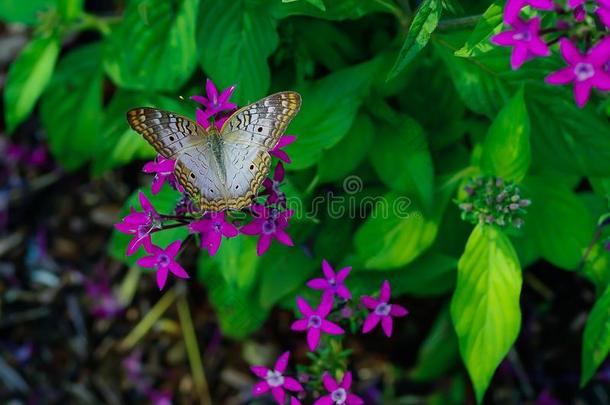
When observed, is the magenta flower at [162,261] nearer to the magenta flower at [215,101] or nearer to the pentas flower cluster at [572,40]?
the magenta flower at [215,101]

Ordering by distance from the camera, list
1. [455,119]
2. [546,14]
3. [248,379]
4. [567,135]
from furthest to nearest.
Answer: [248,379], [455,119], [567,135], [546,14]

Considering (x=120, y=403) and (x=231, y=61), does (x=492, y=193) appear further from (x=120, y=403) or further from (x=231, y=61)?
(x=120, y=403)

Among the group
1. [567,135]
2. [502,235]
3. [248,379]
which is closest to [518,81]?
[567,135]

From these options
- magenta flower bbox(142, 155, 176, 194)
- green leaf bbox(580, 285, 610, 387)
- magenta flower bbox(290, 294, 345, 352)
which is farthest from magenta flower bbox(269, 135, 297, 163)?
green leaf bbox(580, 285, 610, 387)

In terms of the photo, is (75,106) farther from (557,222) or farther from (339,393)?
(557,222)

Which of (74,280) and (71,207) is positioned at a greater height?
(71,207)

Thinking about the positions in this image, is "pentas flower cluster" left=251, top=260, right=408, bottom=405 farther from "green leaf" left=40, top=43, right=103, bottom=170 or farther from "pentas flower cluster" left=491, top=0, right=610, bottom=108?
"green leaf" left=40, top=43, right=103, bottom=170

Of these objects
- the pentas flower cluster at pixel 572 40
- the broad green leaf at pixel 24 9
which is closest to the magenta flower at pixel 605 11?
the pentas flower cluster at pixel 572 40
